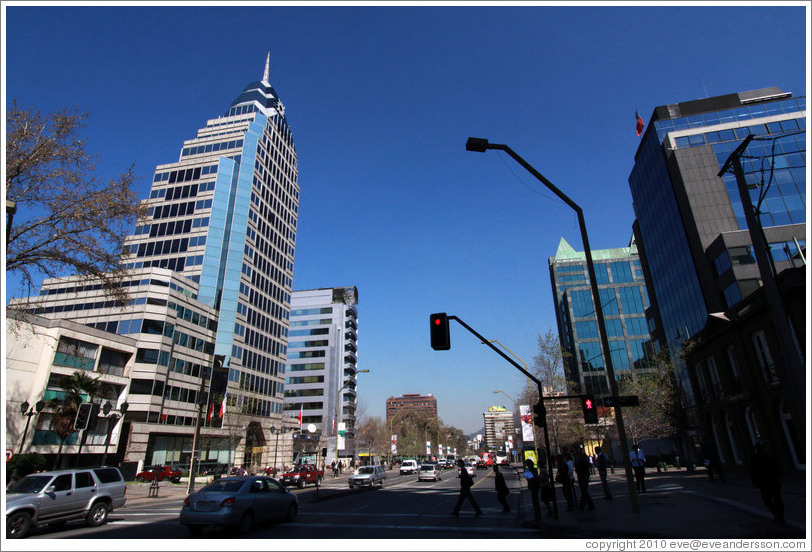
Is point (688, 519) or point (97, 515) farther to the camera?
point (97, 515)

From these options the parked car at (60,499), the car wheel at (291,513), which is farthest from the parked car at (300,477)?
the car wheel at (291,513)

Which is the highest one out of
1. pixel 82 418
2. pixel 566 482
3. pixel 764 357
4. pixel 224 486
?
pixel 764 357

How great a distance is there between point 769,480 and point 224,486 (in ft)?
45.6

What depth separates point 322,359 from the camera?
10444 cm

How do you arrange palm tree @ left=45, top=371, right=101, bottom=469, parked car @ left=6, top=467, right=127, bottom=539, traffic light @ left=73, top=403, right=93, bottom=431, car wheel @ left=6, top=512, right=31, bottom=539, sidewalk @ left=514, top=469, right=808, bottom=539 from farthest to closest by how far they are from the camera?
palm tree @ left=45, top=371, right=101, bottom=469 → traffic light @ left=73, top=403, right=93, bottom=431 → parked car @ left=6, top=467, right=127, bottom=539 → car wheel @ left=6, top=512, right=31, bottom=539 → sidewalk @ left=514, top=469, right=808, bottom=539

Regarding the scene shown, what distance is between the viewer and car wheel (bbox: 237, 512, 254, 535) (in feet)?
38.6

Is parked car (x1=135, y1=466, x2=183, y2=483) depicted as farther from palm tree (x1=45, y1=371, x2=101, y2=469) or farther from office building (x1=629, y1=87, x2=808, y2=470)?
office building (x1=629, y1=87, x2=808, y2=470)

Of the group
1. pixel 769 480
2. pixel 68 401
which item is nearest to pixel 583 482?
pixel 769 480

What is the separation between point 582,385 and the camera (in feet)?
277

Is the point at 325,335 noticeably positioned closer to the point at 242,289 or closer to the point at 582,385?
the point at 242,289

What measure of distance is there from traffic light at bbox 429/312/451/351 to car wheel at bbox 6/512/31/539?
12062 millimetres

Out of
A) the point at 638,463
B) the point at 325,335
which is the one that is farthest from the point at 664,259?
the point at 325,335

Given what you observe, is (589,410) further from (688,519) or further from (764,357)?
(764,357)

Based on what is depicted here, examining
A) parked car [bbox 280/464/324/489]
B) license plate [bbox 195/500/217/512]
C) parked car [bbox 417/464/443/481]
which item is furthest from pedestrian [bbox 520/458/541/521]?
parked car [bbox 417/464/443/481]
